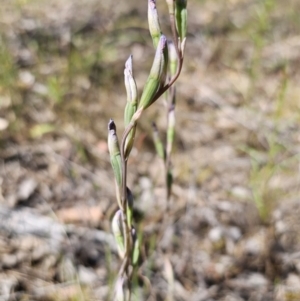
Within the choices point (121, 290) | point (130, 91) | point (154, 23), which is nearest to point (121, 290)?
point (121, 290)

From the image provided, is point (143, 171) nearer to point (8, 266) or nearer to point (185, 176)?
point (185, 176)

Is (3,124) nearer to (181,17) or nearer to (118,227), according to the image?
(118,227)

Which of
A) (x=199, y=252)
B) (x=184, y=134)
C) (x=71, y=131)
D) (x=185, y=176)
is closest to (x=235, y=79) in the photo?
(x=184, y=134)

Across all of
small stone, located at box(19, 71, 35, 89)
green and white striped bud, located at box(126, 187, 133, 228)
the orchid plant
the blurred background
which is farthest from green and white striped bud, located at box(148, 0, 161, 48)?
small stone, located at box(19, 71, 35, 89)

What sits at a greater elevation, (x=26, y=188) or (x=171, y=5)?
(x=171, y=5)

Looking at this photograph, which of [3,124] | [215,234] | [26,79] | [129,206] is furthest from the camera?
[26,79]

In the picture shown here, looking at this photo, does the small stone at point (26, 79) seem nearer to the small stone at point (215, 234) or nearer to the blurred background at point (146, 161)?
the blurred background at point (146, 161)

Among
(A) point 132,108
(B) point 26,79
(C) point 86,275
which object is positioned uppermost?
(A) point 132,108
